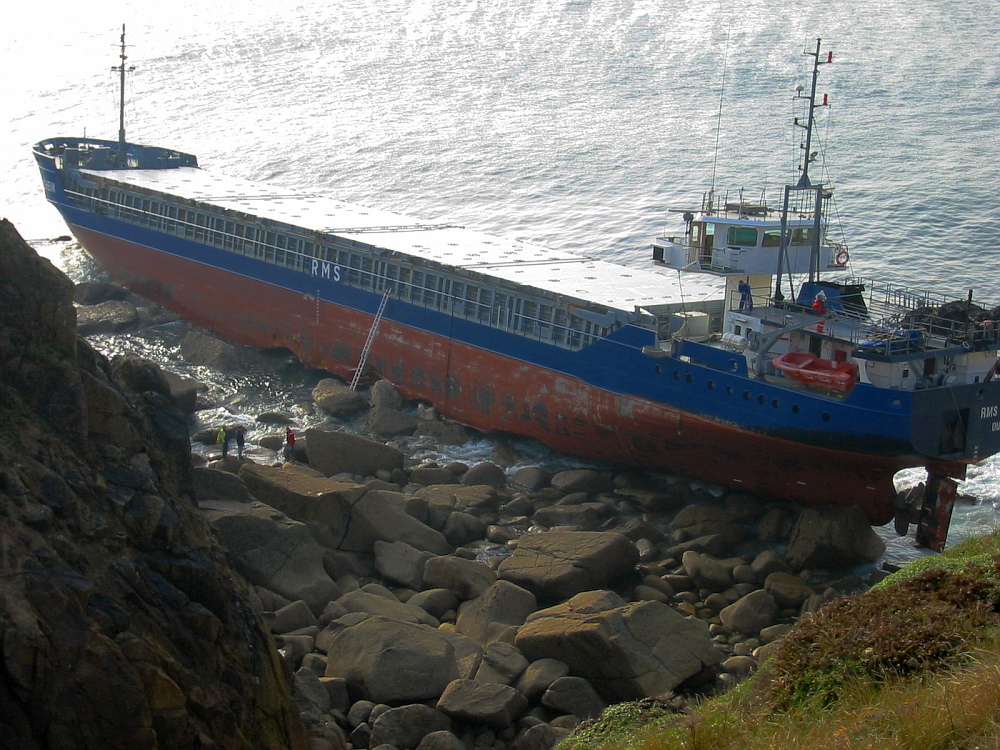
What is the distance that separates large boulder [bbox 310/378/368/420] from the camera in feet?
90.5

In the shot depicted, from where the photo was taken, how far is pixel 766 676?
10906 millimetres

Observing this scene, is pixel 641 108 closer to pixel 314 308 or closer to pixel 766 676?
pixel 314 308

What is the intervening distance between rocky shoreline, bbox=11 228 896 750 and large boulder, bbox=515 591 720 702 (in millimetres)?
30

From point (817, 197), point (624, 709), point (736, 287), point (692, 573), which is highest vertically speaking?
point (817, 197)

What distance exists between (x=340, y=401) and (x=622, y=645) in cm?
1481

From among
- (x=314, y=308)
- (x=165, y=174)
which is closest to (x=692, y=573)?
(x=314, y=308)

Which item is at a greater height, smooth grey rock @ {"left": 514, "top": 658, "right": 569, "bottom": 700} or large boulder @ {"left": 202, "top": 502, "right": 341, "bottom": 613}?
large boulder @ {"left": 202, "top": 502, "right": 341, "bottom": 613}

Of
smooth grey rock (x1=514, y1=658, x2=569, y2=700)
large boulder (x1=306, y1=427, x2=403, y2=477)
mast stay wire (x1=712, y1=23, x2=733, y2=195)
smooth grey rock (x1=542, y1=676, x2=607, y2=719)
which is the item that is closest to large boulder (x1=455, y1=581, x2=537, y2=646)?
smooth grey rock (x1=514, y1=658, x2=569, y2=700)

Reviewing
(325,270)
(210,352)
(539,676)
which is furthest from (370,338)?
(539,676)

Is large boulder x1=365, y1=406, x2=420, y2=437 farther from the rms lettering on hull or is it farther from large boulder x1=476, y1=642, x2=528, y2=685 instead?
large boulder x1=476, y1=642, x2=528, y2=685

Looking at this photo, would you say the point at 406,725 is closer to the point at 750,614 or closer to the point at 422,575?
the point at 422,575

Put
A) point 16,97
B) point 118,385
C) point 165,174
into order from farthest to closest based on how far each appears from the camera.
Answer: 1. point 16,97
2. point 165,174
3. point 118,385

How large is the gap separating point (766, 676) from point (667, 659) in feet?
12.3

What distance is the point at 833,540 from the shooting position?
64.7 feet
